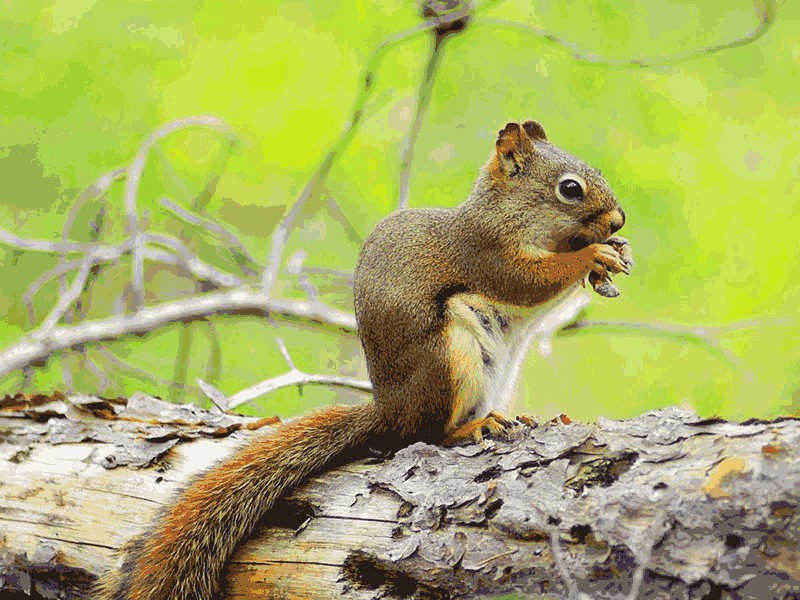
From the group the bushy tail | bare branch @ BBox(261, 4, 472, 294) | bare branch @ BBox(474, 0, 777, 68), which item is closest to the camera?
the bushy tail

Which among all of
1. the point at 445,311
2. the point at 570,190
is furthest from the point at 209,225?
the point at 570,190

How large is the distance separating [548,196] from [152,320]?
2160mm

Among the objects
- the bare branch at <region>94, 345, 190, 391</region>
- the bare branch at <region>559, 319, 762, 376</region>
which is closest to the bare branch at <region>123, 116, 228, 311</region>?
the bare branch at <region>94, 345, 190, 391</region>

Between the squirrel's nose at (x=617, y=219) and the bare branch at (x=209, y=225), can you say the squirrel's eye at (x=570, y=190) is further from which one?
the bare branch at (x=209, y=225)

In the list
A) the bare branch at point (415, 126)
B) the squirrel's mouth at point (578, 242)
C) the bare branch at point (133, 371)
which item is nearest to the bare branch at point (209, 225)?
the bare branch at point (133, 371)

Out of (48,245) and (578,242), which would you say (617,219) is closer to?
(578,242)

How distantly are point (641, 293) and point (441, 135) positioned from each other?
1420mm

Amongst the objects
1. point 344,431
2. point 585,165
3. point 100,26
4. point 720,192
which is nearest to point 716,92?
point 720,192

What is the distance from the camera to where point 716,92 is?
440 cm

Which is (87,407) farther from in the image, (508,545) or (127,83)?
(127,83)

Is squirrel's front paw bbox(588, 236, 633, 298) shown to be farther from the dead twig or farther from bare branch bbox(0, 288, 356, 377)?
bare branch bbox(0, 288, 356, 377)

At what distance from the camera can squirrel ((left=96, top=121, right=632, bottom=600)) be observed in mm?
2100

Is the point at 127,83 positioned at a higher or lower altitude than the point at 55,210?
higher

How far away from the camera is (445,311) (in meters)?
2.34
